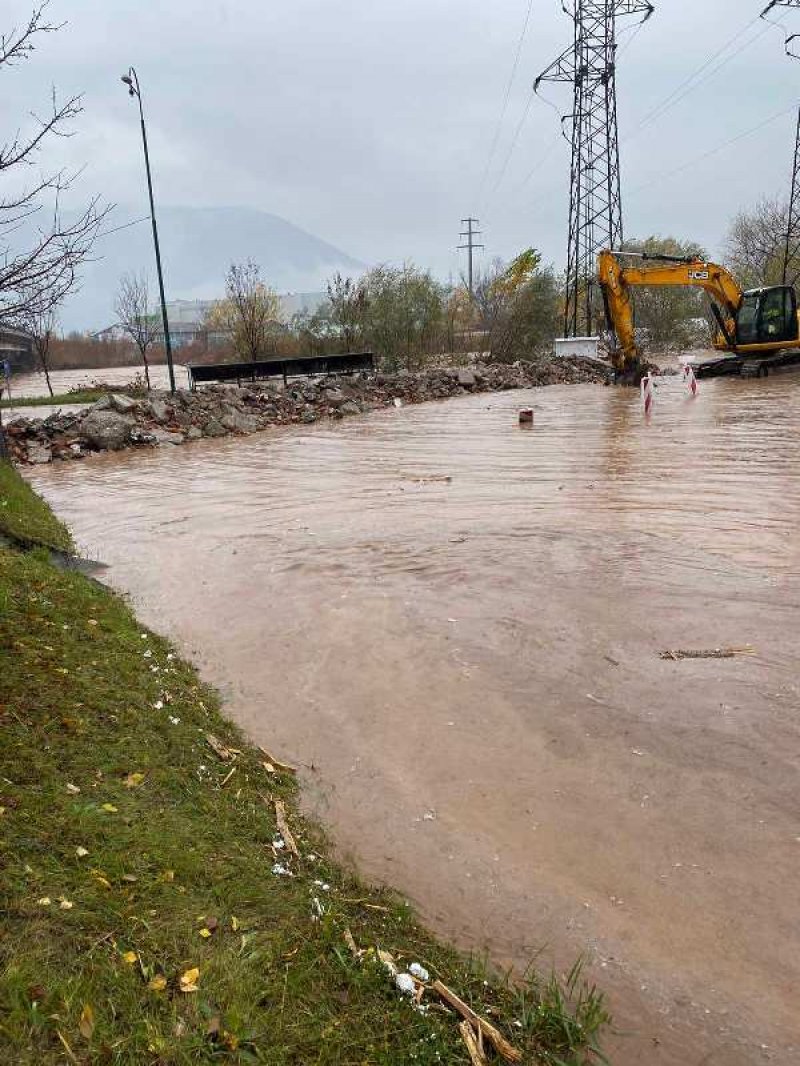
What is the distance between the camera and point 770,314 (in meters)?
27.8

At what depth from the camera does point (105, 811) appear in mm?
3279

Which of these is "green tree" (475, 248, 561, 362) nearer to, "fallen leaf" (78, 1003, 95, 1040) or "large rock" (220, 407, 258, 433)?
"large rock" (220, 407, 258, 433)

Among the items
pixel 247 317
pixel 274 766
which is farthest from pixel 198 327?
pixel 274 766

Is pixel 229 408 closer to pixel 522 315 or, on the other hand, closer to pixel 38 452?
pixel 38 452

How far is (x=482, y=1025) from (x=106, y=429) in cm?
1897

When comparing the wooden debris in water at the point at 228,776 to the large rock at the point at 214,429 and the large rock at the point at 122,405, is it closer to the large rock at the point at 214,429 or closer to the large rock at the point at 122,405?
the large rock at the point at 214,429

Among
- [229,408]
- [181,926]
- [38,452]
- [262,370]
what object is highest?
[262,370]

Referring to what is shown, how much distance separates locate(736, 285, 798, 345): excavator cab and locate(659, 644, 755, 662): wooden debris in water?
2535 cm

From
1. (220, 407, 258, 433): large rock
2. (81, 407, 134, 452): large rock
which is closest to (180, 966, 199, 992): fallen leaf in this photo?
(81, 407, 134, 452): large rock

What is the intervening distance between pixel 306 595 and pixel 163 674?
2.54 m

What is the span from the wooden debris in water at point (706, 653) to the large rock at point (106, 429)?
16.5m

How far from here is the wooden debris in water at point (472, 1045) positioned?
A: 243cm

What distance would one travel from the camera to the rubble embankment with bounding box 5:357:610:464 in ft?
63.4

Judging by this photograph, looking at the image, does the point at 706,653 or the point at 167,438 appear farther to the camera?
the point at 167,438
